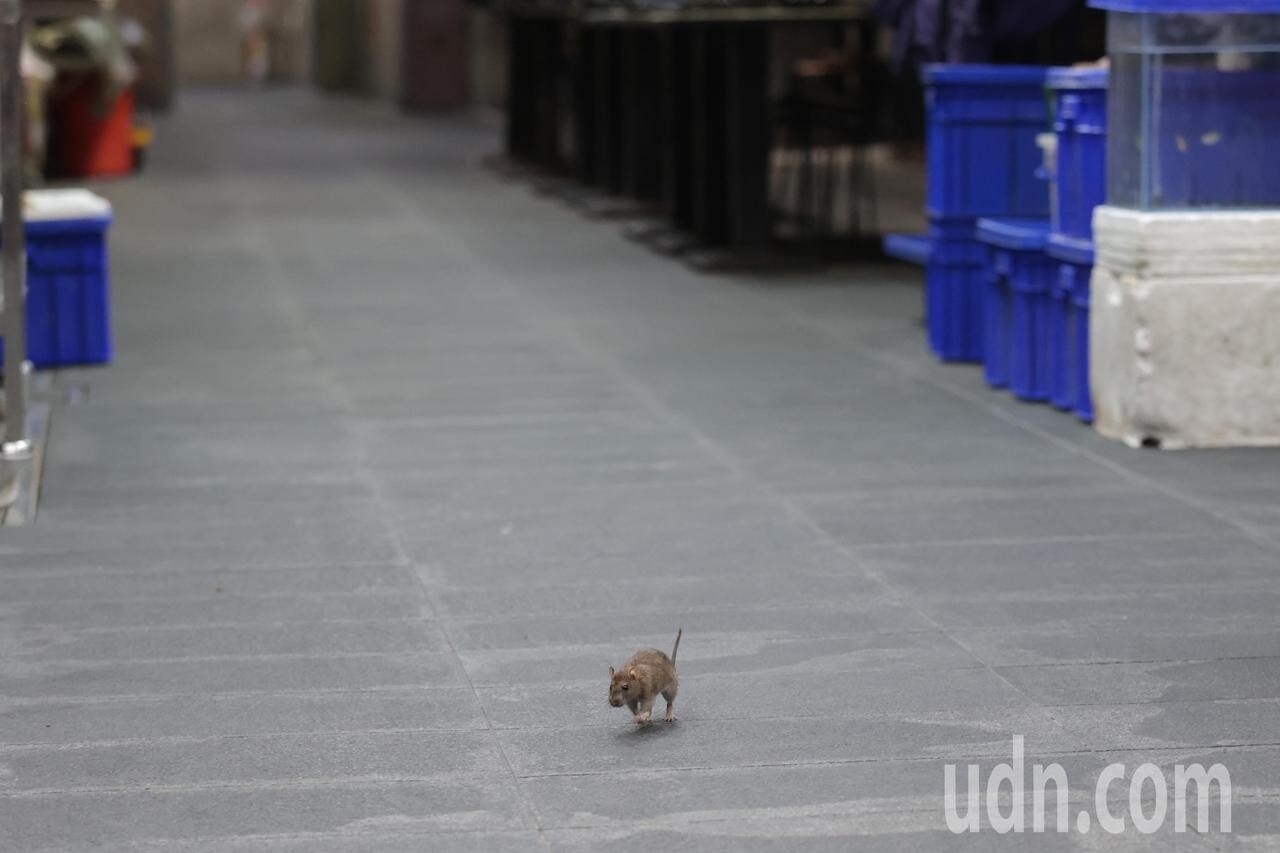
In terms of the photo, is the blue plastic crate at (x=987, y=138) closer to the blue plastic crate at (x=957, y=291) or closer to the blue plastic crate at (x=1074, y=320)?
the blue plastic crate at (x=957, y=291)

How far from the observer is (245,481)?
8.40m

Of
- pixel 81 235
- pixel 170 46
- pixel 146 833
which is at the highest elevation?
pixel 170 46

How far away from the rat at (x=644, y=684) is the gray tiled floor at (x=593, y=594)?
73 mm

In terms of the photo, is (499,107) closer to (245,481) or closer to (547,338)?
(547,338)

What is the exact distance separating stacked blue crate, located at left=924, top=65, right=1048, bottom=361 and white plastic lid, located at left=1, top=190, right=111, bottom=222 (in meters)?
4.13

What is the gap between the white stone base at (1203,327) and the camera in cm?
881

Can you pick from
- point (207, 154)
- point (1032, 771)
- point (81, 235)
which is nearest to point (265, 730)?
point (1032, 771)

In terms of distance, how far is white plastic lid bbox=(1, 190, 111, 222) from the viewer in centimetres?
1116

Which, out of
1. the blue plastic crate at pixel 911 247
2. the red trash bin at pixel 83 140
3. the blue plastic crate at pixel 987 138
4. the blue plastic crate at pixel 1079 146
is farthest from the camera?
the red trash bin at pixel 83 140

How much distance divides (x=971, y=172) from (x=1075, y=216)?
1.42 metres

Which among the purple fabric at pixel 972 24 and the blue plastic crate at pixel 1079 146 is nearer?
the blue plastic crate at pixel 1079 146

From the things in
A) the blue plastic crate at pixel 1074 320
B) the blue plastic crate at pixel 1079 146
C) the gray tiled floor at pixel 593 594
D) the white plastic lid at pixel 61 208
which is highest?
the blue plastic crate at pixel 1079 146

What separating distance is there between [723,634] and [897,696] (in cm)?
75

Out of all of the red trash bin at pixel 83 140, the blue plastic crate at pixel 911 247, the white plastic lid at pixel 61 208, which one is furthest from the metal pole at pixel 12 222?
the red trash bin at pixel 83 140
